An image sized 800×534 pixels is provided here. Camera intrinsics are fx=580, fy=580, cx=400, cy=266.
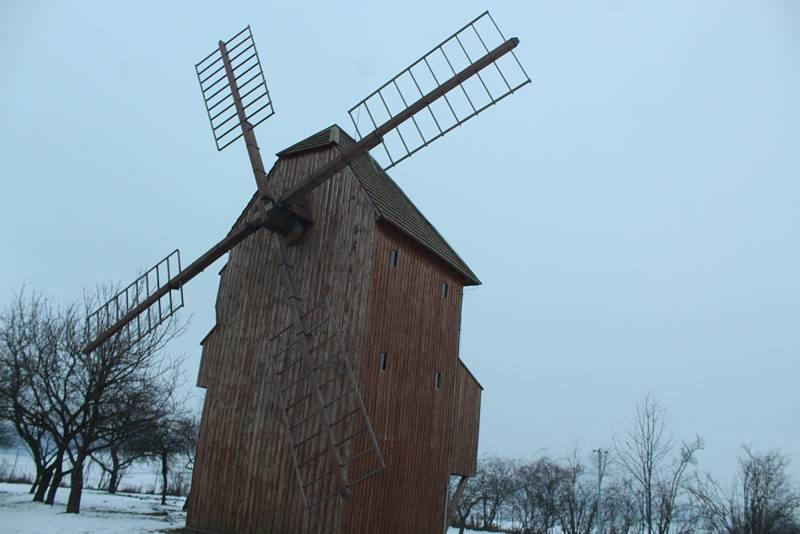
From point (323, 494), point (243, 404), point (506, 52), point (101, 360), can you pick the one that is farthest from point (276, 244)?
point (101, 360)

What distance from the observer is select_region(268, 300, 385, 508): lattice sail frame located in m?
11.4

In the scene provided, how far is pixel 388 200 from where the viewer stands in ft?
47.1

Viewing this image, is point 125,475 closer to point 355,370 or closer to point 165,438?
point 165,438

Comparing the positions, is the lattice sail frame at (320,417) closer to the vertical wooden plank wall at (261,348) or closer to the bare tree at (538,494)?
the vertical wooden plank wall at (261,348)

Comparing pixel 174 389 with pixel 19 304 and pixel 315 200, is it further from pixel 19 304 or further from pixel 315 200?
pixel 315 200

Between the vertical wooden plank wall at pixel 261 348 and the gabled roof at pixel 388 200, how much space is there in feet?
0.85

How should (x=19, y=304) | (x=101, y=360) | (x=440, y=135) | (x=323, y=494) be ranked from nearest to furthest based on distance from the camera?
(x=323, y=494) < (x=440, y=135) < (x=101, y=360) < (x=19, y=304)

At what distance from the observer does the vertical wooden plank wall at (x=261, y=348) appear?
1224 cm

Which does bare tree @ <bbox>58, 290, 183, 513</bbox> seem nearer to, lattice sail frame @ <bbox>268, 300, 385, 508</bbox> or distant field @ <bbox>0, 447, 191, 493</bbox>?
lattice sail frame @ <bbox>268, 300, 385, 508</bbox>

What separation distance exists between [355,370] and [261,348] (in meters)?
2.99

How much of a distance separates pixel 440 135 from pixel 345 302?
13.6ft

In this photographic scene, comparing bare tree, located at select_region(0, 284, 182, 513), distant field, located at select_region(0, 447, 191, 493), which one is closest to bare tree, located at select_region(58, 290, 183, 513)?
bare tree, located at select_region(0, 284, 182, 513)

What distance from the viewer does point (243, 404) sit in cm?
1355

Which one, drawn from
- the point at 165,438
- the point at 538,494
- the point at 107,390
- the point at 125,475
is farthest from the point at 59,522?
the point at 125,475
